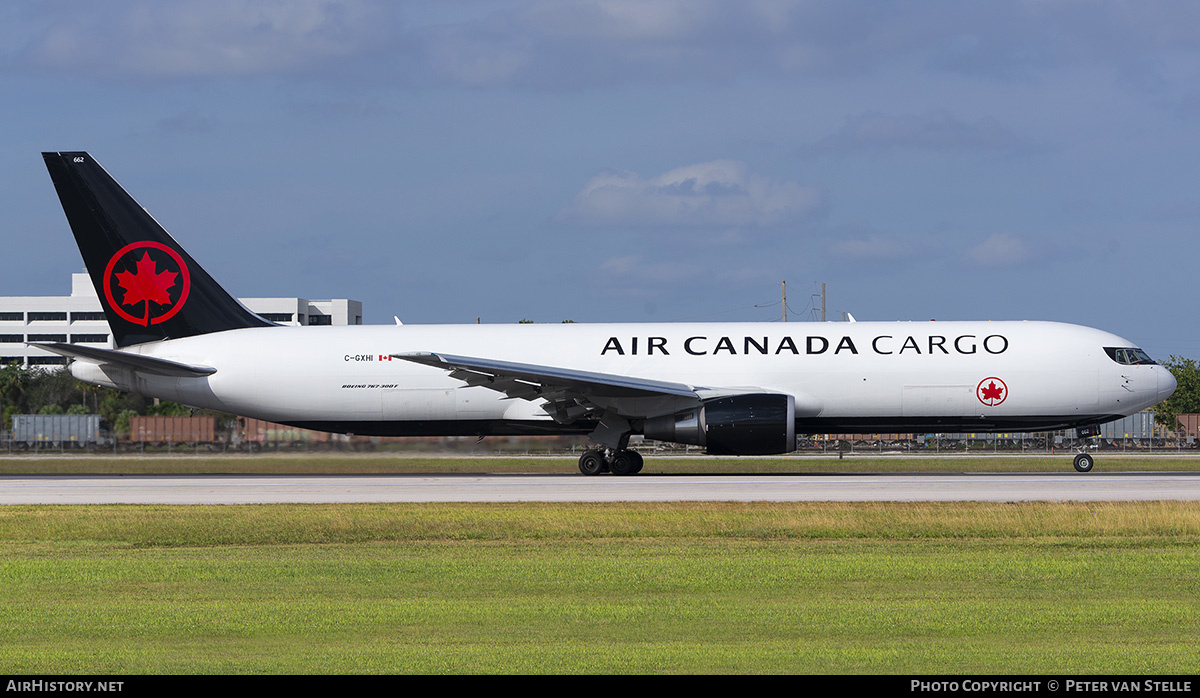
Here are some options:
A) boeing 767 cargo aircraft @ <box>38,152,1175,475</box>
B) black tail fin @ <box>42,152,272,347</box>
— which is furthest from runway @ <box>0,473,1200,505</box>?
black tail fin @ <box>42,152,272,347</box>

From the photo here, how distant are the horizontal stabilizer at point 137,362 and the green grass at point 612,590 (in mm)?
10899

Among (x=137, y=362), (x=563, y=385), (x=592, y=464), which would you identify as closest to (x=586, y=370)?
(x=563, y=385)

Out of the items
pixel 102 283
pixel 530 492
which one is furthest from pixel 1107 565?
pixel 102 283

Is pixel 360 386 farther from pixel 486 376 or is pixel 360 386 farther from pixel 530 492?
pixel 530 492

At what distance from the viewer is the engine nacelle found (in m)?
31.2

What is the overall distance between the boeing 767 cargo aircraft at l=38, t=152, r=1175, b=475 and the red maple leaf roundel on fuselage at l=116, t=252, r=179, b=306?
39 millimetres

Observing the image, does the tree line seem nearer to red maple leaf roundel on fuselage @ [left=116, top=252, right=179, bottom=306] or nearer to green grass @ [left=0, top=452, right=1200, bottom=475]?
green grass @ [left=0, top=452, right=1200, bottom=475]

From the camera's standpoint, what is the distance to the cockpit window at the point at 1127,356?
33.4 m

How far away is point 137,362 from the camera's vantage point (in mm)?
33688

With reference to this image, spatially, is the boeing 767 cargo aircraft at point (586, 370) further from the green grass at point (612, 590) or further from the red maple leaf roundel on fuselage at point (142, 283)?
the green grass at point (612, 590)

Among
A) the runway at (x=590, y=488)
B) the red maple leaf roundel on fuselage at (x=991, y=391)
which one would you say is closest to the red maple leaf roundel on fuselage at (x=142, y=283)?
the runway at (x=590, y=488)

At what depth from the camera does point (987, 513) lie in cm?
2052

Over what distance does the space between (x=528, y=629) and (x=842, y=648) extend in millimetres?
2669

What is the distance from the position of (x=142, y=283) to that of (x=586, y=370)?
12479 mm
